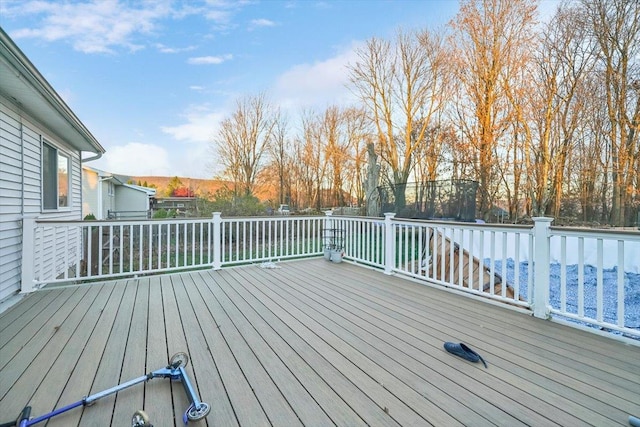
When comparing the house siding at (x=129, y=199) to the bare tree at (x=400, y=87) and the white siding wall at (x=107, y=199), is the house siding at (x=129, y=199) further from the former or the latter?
the bare tree at (x=400, y=87)

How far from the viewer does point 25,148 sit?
4105 mm

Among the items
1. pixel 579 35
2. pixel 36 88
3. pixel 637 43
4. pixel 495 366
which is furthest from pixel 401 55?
pixel 495 366

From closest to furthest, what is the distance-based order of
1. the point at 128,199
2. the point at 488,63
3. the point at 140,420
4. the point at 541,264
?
the point at 140,420 → the point at 541,264 → the point at 488,63 → the point at 128,199

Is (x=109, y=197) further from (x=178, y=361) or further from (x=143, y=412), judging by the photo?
(x=143, y=412)

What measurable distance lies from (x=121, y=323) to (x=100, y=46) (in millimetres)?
7981

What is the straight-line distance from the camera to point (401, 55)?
11.0m

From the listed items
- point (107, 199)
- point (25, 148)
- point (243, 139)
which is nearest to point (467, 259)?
point (25, 148)

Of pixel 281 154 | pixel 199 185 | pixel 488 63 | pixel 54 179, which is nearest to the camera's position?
pixel 54 179

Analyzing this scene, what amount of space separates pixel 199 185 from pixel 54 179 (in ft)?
52.2

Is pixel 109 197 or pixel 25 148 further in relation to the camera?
pixel 109 197

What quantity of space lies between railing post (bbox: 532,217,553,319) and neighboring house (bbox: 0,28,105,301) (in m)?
4.78

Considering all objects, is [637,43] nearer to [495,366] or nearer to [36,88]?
[495,366]

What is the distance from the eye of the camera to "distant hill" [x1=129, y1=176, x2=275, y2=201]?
1580 centimetres

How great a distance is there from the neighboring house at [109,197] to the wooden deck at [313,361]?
6108mm
